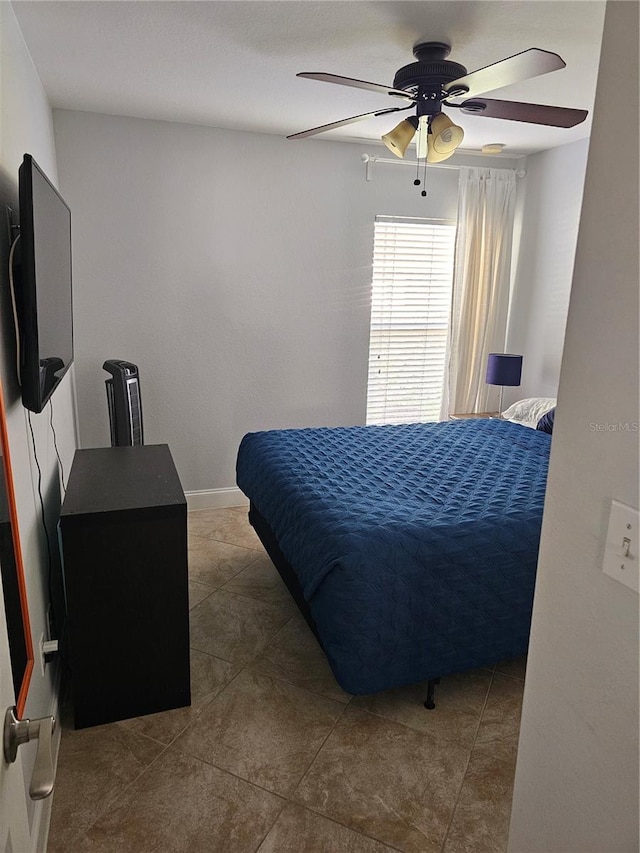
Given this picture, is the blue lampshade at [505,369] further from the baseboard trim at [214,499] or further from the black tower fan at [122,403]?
the black tower fan at [122,403]

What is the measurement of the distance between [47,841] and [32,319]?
1478 mm

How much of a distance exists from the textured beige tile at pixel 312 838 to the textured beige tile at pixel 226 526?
76.6 inches

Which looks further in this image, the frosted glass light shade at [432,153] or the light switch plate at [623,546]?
the frosted glass light shade at [432,153]

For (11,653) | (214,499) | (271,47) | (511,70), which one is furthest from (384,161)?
(11,653)

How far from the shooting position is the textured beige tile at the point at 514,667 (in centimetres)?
251

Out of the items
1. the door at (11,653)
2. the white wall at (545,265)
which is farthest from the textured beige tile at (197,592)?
the white wall at (545,265)

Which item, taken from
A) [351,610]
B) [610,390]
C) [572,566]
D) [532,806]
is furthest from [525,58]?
[532,806]

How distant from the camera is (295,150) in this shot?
4.02m

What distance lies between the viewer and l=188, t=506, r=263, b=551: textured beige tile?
379cm

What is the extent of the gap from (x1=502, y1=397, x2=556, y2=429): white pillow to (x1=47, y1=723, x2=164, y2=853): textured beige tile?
118 inches

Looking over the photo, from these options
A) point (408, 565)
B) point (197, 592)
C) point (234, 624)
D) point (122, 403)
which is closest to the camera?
point (408, 565)

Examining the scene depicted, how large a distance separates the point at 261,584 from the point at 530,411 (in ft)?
7.10

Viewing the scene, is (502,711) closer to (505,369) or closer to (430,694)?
(430,694)

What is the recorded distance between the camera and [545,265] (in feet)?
14.6
